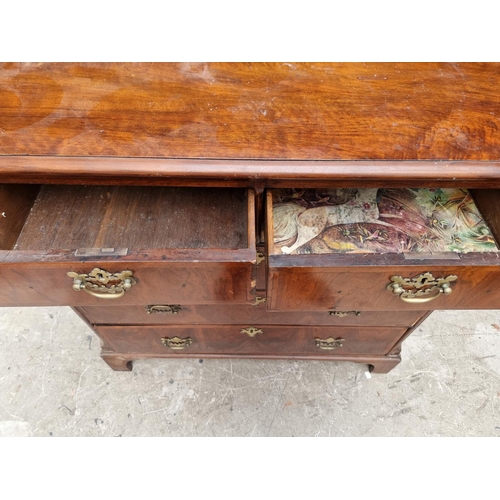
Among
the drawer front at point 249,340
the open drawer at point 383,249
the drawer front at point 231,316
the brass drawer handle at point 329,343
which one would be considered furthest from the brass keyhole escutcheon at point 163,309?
the brass drawer handle at point 329,343

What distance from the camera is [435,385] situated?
3.69 feet

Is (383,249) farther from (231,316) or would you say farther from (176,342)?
(176,342)

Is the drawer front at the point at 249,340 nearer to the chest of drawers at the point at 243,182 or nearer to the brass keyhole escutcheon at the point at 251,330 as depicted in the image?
the brass keyhole escutcheon at the point at 251,330

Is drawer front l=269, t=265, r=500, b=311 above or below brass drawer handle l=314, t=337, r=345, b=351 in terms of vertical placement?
above

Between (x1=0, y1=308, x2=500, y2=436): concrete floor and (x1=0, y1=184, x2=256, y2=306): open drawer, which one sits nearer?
(x1=0, y1=184, x2=256, y2=306): open drawer

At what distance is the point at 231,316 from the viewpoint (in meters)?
0.86

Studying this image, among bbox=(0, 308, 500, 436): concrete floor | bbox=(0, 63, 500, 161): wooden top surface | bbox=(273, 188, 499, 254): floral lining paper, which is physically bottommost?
bbox=(0, 308, 500, 436): concrete floor

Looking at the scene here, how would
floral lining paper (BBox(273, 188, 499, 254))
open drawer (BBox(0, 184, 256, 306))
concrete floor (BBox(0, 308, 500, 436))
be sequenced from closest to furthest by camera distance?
open drawer (BBox(0, 184, 256, 306))
floral lining paper (BBox(273, 188, 499, 254))
concrete floor (BBox(0, 308, 500, 436))

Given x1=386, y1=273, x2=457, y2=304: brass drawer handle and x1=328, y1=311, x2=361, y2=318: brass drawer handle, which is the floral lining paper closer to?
x1=386, y1=273, x2=457, y2=304: brass drawer handle

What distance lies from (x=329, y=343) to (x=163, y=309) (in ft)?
1.40

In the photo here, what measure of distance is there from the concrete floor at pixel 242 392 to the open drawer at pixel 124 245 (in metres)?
0.53

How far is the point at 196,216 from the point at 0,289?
0.35 metres

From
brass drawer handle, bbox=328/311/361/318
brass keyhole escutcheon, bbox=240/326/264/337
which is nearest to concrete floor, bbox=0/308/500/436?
brass keyhole escutcheon, bbox=240/326/264/337

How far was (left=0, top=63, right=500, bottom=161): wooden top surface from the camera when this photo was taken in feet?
2.06
